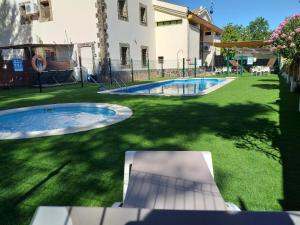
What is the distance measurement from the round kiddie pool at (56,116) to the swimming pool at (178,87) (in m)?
3.82

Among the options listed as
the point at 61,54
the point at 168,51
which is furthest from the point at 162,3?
the point at 61,54

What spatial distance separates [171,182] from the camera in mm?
2389

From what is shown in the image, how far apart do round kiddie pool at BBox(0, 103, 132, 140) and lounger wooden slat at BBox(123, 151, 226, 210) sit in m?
4.39

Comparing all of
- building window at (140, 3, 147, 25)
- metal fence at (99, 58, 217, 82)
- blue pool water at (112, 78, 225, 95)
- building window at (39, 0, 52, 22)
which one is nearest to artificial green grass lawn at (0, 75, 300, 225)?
blue pool water at (112, 78, 225, 95)

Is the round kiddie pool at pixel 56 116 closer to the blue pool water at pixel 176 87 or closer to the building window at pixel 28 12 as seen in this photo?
the blue pool water at pixel 176 87

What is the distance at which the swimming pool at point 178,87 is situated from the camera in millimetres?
14106

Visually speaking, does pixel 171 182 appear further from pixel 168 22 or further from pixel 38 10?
pixel 168 22

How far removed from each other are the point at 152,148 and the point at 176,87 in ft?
44.9

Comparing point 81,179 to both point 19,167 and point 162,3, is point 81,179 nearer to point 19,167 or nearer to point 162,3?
point 19,167

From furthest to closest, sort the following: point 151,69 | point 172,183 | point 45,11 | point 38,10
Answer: point 151,69 < point 45,11 < point 38,10 < point 172,183

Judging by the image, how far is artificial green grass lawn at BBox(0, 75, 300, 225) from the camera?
2869 mm

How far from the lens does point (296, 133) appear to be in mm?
4980

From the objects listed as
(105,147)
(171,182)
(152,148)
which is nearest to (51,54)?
(105,147)

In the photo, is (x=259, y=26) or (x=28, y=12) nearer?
(x=28, y=12)
